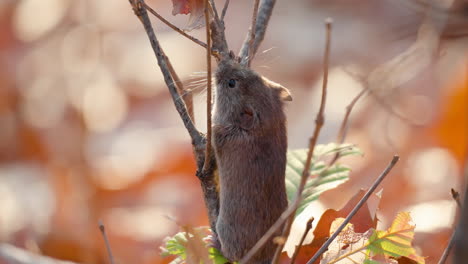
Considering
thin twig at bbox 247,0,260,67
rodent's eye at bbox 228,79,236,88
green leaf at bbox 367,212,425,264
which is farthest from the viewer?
rodent's eye at bbox 228,79,236,88

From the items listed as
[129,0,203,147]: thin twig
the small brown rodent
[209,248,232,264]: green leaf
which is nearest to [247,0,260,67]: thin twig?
the small brown rodent

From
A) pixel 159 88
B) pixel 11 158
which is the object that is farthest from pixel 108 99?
pixel 11 158

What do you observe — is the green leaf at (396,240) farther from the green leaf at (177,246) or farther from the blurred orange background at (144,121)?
the blurred orange background at (144,121)

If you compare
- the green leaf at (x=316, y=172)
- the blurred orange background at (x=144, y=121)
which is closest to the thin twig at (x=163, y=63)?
the green leaf at (x=316, y=172)

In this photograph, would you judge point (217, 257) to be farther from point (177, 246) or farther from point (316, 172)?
point (316, 172)

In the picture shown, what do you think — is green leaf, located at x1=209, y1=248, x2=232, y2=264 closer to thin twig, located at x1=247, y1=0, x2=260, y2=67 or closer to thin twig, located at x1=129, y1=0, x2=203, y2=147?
thin twig, located at x1=129, y1=0, x2=203, y2=147

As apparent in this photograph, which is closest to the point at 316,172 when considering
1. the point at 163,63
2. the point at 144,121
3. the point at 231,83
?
the point at 231,83
